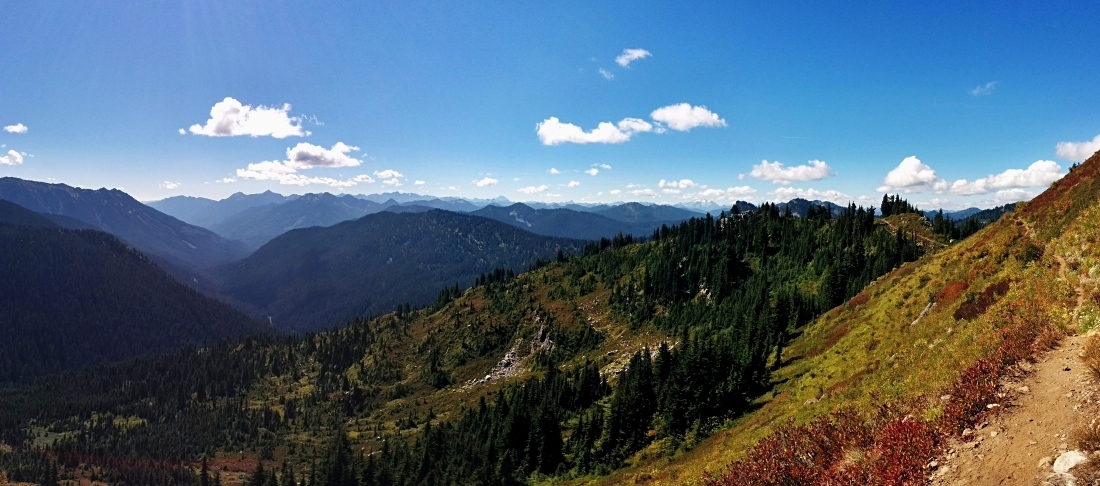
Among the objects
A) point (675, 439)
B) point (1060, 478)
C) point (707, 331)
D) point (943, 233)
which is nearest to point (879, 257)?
point (943, 233)

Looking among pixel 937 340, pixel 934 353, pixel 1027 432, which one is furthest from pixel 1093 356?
pixel 937 340

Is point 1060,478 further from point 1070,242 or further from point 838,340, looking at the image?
point 838,340

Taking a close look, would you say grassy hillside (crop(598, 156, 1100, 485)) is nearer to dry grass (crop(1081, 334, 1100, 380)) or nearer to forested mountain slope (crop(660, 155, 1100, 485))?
forested mountain slope (crop(660, 155, 1100, 485))

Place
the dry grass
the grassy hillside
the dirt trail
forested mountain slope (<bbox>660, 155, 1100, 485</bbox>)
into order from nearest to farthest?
1. the dirt trail
2. the dry grass
3. forested mountain slope (<bbox>660, 155, 1100, 485</bbox>)
4. the grassy hillside

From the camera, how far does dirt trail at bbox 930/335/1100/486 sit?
13023mm

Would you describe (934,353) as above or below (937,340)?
above

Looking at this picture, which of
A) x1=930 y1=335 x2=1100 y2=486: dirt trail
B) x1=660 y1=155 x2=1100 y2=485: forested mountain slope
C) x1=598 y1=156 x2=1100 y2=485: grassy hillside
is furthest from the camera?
x1=598 y1=156 x2=1100 y2=485: grassy hillside

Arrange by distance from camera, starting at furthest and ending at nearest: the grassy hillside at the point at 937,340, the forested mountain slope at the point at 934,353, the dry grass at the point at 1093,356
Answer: the grassy hillside at the point at 937,340
the forested mountain slope at the point at 934,353
the dry grass at the point at 1093,356

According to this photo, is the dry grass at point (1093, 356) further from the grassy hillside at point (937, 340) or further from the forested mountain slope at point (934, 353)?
the grassy hillside at point (937, 340)

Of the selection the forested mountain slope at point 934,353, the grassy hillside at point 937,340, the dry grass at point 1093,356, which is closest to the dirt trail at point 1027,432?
the dry grass at point 1093,356

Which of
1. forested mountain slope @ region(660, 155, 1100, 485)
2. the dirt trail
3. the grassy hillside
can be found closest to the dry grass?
the dirt trail

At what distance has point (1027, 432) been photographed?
46.6 feet

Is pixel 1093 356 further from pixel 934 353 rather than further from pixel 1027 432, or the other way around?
pixel 934 353

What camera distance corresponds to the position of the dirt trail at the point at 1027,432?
13023 millimetres
